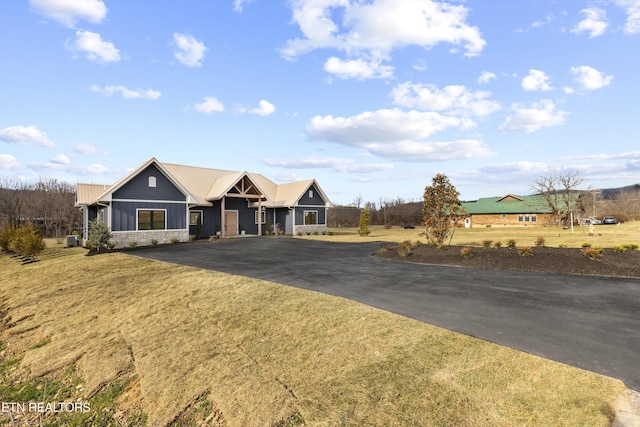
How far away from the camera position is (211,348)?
224 inches

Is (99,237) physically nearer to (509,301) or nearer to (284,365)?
(284,365)

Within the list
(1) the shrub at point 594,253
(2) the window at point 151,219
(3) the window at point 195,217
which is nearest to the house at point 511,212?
(1) the shrub at point 594,253

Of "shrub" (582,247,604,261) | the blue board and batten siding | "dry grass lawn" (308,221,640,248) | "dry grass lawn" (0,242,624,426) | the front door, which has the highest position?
the blue board and batten siding

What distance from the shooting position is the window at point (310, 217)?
1296 inches

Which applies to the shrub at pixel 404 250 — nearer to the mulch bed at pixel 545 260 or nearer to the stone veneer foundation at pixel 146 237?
the mulch bed at pixel 545 260

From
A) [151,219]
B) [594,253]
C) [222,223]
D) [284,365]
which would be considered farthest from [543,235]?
[151,219]

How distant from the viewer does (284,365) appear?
487 centimetres

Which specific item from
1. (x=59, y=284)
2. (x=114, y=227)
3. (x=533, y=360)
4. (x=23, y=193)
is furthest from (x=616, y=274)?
(x=23, y=193)

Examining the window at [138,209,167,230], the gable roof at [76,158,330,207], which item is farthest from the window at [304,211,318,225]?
the window at [138,209,167,230]

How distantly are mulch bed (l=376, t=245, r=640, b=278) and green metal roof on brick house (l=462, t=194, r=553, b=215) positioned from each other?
38.6 meters

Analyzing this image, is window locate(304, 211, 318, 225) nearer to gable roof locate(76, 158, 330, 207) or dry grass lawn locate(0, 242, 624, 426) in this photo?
gable roof locate(76, 158, 330, 207)

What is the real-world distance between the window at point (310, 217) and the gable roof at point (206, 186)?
216 cm

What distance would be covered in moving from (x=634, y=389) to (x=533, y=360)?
104cm

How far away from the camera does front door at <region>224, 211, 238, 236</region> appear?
93.3 ft
